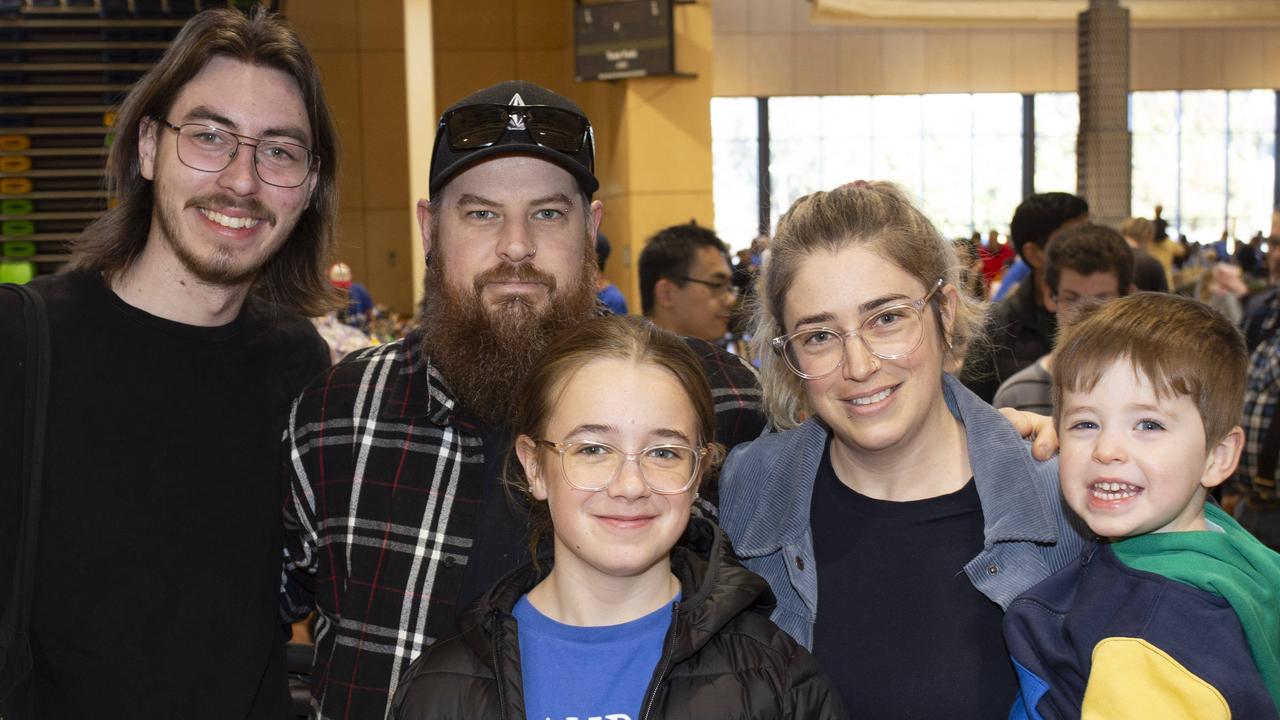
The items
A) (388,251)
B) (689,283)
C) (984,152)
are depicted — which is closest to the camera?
(689,283)

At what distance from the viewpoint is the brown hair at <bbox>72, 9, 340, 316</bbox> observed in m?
2.43

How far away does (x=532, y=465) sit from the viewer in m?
1.97

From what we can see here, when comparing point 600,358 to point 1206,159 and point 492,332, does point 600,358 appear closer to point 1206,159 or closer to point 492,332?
point 492,332

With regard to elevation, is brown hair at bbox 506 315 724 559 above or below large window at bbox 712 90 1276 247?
below

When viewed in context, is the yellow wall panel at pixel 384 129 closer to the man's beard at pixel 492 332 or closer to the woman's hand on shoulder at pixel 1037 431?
the man's beard at pixel 492 332

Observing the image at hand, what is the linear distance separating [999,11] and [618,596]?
17.2m

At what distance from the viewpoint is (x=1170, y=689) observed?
5.39ft

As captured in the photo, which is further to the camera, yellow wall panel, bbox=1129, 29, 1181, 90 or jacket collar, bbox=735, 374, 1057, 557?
yellow wall panel, bbox=1129, 29, 1181, 90

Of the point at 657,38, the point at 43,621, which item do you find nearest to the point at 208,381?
the point at 43,621

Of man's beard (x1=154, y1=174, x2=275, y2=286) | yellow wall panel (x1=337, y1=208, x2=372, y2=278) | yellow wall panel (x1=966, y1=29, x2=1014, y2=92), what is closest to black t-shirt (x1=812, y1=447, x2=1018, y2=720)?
man's beard (x1=154, y1=174, x2=275, y2=286)

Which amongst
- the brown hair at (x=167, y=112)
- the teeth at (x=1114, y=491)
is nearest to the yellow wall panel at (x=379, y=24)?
the brown hair at (x=167, y=112)

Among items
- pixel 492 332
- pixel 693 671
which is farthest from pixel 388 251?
pixel 693 671

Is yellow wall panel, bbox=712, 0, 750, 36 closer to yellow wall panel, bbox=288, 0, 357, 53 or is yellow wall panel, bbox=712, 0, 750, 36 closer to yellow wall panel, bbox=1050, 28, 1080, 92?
yellow wall panel, bbox=1050, 28, 1080, 92

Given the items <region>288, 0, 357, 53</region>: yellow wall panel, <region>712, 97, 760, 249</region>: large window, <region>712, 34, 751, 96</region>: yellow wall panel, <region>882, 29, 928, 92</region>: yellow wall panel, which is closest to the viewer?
<region>288, 0, 357, 53</region>: yellow wall panel
